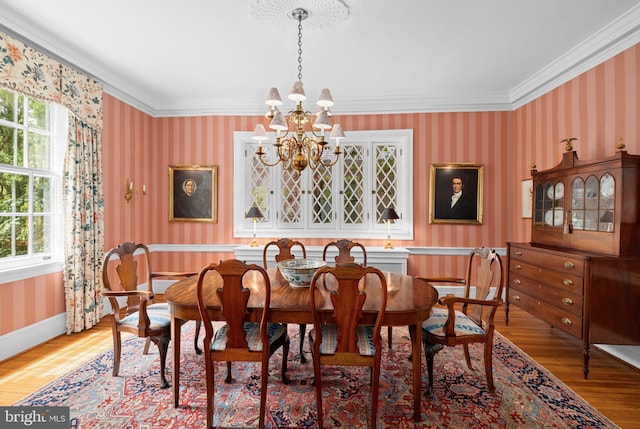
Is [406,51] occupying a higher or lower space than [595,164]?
higher

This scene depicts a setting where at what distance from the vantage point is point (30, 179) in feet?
10.9

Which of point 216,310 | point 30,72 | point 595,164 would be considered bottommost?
point 216,310

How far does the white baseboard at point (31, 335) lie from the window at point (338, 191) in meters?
2.35

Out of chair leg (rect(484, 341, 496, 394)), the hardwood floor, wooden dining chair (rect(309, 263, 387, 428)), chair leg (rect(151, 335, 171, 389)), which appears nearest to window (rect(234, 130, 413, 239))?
the hardwood floor

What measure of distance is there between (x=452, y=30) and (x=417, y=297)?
95.8 inches

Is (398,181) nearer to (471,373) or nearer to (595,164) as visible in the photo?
(595,164)

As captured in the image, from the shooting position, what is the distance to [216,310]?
210 centimetres

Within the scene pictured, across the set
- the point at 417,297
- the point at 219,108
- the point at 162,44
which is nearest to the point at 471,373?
the point at 417,297

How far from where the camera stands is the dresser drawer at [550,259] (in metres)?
2.80

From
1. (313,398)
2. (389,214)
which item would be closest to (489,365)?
(313,398)

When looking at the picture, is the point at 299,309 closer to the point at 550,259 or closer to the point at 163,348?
the point at 163,348

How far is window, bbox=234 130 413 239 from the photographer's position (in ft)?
16.3

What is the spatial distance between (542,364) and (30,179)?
201 inches

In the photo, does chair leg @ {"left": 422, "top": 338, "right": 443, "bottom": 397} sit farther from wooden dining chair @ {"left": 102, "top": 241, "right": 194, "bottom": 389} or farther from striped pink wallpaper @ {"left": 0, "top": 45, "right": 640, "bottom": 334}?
striped pink wallpaper @ {"left": 0, "top": 45, "right": 640, "bottom": 334}
